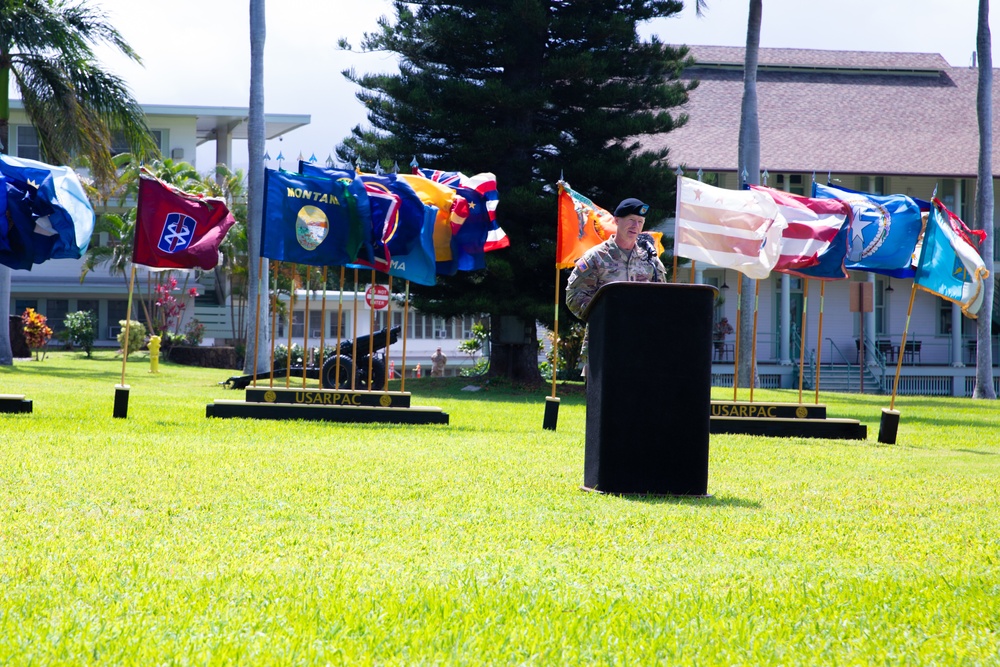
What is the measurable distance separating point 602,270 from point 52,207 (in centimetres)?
647

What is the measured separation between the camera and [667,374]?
662 cm

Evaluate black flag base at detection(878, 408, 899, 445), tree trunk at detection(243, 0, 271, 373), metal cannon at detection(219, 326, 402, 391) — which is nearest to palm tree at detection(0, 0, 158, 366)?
tree trunk at detection(243, 0, 271, 373)

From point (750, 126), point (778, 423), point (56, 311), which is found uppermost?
point (750, 126)

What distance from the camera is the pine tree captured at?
2328 cm

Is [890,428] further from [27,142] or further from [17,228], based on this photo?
[27,142]

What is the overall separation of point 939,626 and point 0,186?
1076 centimetres

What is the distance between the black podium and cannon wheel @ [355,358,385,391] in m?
13.7

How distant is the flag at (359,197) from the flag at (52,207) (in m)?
2.51

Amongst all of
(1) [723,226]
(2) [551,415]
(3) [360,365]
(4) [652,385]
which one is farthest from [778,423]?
(3) [360,365]

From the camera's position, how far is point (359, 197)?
518 inches

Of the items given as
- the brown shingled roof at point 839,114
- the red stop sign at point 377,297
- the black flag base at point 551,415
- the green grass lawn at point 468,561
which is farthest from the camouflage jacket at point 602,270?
the brown shingled roof at point 839,114

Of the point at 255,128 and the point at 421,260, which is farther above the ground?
the point at 255,128

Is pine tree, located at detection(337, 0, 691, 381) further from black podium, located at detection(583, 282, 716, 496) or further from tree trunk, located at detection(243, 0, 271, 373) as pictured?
black podium, located at detection(583, 282, 716, 496)

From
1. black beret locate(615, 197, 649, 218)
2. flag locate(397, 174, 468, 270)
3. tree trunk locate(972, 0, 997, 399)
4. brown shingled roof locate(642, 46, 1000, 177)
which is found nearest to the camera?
black beret locate(615, 197, 649, 218)
